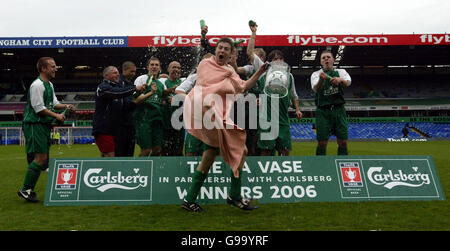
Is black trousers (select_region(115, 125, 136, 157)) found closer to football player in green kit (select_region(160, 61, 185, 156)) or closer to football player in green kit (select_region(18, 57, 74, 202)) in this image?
football player in green kit (select_region(160, 61, 185, 156))

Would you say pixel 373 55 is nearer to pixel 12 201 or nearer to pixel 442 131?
pixel 442 131

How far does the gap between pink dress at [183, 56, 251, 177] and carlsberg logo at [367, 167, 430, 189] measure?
5.85 ft

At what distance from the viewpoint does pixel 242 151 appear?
12.3 feet

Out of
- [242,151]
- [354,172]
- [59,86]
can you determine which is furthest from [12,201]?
[59,86]

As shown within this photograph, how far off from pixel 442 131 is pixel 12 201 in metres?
36.1

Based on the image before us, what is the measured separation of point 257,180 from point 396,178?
172 centimetres

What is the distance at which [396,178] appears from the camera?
431 centimetres

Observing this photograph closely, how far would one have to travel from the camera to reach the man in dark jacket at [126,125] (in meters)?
5.77

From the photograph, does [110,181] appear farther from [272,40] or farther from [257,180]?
[272,40]

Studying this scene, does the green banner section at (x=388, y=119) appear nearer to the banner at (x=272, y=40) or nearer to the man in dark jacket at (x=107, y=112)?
the banner at (x=272, y=40)

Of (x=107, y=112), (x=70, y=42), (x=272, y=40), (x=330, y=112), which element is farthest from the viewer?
(x=70, y=42)

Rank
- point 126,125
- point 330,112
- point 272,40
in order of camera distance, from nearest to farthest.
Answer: point 330,112
point 126,125
point 272,40

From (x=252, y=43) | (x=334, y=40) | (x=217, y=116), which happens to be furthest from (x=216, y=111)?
(x=334, y=40)

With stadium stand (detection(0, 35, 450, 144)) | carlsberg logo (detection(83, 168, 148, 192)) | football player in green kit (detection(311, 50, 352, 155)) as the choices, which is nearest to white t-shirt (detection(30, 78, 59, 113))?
carlsberg logo (detection(83, 168, 148, 192))
